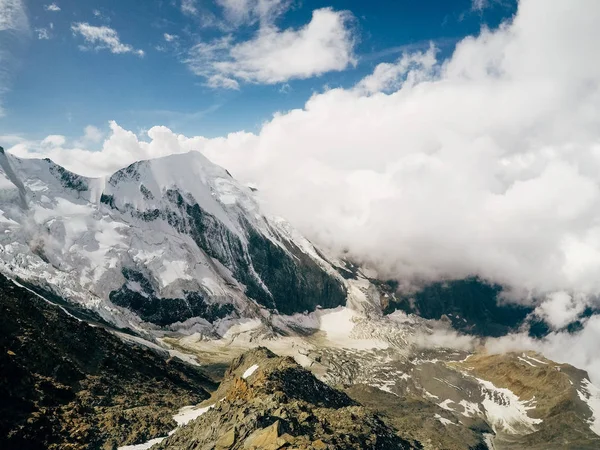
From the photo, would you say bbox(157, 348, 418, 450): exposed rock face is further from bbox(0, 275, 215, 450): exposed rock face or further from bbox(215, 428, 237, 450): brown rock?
bbox(0, 275, 215, 450): exposed rock face

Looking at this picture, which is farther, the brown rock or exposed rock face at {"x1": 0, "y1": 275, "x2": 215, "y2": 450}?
exposed rock face at {"x1": 0, "y1": 275, "x2": 215, "y2": 450}

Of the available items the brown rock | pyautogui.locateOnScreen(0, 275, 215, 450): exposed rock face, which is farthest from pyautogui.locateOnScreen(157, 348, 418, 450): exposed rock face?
pyautogui.locateOnScreen(0, 275, 215, 450): exposed rock face

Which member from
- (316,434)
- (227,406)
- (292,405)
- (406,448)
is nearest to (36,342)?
(227,406)

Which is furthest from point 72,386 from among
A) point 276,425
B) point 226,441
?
point 276,425

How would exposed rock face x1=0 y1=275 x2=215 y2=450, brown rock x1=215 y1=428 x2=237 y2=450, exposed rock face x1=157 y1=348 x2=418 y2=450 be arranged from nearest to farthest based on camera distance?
1. exposed rock face x1=157 y1=348 x2=418 y2=450
2. brown rock x1=215 y1=428 x2=237 y2=450
3. exposed rock face x1=0 y1=275 x2=215 y2=450

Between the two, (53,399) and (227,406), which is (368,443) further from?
(53,399)

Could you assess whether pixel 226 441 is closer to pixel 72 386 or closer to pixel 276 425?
pixel 276 425

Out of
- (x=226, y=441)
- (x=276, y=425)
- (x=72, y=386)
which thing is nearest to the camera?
(x=276, y=425)
